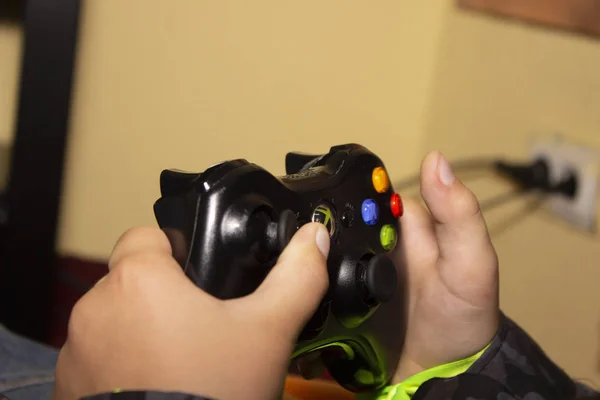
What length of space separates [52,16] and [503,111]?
1.87ft

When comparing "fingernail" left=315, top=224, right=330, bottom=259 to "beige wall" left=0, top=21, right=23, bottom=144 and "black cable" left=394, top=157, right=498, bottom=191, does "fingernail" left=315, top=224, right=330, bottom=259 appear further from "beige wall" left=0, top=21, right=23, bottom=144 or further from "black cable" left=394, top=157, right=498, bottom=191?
"beige wall" left=0, top=21, right=23, bottom=144

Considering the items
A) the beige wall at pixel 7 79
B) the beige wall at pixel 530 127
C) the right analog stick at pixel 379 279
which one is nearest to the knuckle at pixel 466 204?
the right analog stick at pixel 379 279

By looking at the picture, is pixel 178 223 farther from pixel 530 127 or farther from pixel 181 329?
pixel 530 127

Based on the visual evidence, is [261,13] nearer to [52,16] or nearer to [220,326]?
[52,16]

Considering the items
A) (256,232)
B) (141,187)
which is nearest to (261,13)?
(141,187)

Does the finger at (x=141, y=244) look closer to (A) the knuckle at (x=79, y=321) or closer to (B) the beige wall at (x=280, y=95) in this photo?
(A) the knuckle at (x=79, y=321)

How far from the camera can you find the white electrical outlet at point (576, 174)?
810 millimetres

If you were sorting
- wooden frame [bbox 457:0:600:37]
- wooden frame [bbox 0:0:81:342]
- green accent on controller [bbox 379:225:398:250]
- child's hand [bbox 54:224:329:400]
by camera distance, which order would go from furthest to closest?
wooden frame [bbox 0:0:81:342]
wooden frame [bbox 457:0:600:37]
green accent on controller [bbox 379:225:398:250]
child's hand [bbox 54:224:329:400]

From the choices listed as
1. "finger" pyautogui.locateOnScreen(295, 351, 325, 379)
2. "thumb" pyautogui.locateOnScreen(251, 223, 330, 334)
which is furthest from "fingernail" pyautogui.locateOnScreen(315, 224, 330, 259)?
"finger" pyautogui.locateOnScreen(295, 351, 325, 379)

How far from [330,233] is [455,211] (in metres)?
0.13

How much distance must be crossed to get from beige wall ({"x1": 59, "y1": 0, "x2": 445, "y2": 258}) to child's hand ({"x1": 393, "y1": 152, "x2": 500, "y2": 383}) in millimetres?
450

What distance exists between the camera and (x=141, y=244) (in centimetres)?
39

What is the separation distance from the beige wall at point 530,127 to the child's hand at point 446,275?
32 centimetres

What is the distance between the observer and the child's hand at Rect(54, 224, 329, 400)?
0.35 meters
